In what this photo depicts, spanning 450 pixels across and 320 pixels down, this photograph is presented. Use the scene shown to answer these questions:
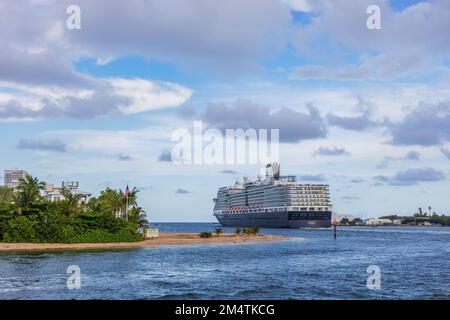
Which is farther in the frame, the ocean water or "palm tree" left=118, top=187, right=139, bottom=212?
"palm tree" left=118, top=187, right=139, bottom=212

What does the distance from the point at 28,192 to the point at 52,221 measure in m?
5.40

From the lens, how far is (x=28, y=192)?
242ft

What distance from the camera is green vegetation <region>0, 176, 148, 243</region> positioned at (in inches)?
2886

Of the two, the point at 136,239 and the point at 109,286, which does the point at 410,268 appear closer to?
the point at 109,286

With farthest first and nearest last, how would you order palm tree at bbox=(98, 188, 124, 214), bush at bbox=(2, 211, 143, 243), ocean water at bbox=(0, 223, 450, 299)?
palm tree at bbox=(98, 188, 124, 214) < bush at bbox=(2, 211, 143, 243) < ocean water at bbox=(0, 223, 450, 299)

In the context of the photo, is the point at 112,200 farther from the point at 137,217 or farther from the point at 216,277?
the point at 216,277

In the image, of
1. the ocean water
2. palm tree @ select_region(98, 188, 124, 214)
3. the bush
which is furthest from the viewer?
palm tree @ select_region(98, 188, 124, 214)

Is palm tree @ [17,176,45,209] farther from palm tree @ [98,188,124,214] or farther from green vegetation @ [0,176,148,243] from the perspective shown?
palm tree @ [98,188,124,214]

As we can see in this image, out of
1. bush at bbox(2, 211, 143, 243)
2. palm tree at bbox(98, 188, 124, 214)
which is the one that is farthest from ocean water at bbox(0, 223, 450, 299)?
palm tree at bbox(98, 188, 124, 214)

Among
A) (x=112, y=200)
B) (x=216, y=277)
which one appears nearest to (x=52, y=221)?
(x=112, y=200)

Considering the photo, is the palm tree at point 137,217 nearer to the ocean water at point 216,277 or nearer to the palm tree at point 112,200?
the palm tree at point 112,200

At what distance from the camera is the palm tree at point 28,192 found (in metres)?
73.4
